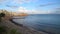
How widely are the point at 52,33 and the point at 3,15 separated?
1.96 meters

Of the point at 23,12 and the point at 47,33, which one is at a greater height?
the point at 23,12

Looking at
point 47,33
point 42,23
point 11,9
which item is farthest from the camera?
point 42,23

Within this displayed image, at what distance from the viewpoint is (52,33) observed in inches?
192

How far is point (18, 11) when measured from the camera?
13.9 ft

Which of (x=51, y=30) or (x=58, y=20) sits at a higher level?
(x=58, y=20)

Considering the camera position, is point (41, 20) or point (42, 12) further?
point (41, 20)

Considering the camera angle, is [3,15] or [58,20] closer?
[3,15]

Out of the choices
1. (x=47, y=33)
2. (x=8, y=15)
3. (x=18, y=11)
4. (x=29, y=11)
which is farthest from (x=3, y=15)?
(x=47, y=33)

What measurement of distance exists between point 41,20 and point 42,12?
2.31 meters

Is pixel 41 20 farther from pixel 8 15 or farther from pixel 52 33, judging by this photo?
pixel 8 15

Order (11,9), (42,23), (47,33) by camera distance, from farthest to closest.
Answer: (42,23), (47,33), (11,9)

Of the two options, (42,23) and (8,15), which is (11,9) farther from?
(42,23)

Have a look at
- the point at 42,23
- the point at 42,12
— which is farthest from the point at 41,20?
the point at 42,12

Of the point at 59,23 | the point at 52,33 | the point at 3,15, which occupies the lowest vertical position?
the point at 52,33
